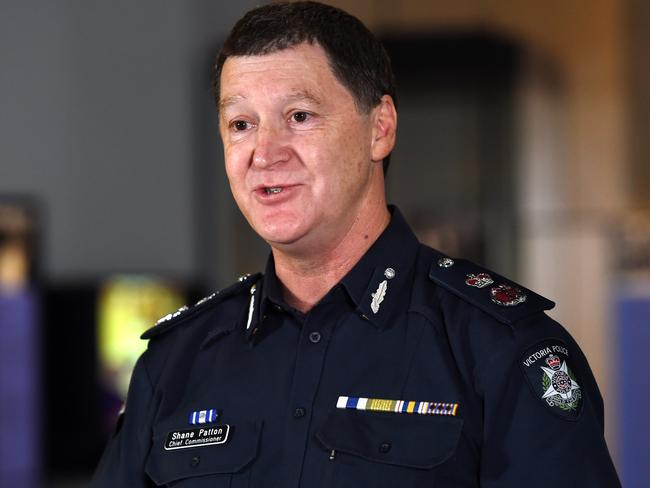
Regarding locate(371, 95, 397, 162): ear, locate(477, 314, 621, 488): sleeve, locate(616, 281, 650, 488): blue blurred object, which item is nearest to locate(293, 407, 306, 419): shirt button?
locate(477, 314, 621, 488): sleeve

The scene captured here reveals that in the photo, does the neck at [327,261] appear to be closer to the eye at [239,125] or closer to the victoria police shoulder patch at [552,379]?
the eye at [239,125]

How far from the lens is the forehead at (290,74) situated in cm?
151

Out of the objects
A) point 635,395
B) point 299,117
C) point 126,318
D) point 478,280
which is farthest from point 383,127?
point 126,318

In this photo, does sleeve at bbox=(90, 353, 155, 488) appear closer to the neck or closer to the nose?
the neck

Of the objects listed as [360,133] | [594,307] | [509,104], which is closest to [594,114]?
[509,104]

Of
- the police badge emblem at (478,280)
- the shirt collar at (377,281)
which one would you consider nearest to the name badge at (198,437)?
the shirt collar at (377,281)

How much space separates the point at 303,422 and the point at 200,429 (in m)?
0.15

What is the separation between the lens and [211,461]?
152 cm

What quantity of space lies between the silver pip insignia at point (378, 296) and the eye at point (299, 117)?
0.75 ft

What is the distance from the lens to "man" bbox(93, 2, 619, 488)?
1.38m

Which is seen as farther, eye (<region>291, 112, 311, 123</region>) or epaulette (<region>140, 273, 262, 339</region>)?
epaulette (<region>140, 273, 262, 339</region>)

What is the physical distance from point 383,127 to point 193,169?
564 cm

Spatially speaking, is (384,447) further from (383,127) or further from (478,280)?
(383,127)

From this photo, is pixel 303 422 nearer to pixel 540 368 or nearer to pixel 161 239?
pixel 540 368
